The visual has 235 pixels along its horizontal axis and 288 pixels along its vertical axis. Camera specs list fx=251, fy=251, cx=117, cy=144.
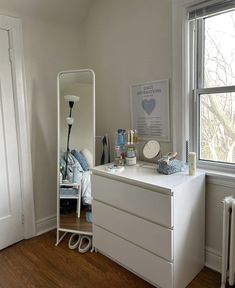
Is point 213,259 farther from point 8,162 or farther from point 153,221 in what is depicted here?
point 8,162

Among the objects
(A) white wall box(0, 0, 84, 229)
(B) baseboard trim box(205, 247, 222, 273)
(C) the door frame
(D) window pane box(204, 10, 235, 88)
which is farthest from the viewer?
(A) white wall box(0, 0, 84, 229)

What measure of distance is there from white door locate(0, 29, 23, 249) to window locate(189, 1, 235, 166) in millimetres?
1573

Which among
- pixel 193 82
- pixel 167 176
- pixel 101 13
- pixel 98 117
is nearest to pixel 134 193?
pixel 167 176

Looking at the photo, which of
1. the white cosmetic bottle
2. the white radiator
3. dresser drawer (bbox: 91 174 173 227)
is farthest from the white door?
the white radiator

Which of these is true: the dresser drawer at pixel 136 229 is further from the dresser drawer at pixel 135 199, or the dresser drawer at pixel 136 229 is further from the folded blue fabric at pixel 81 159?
the folded blue fabric at pixel 81 159

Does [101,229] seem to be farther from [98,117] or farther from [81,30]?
[81,30]

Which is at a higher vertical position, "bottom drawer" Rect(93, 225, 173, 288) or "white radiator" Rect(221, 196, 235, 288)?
"white radiator" Rect(221, 196, 235, 288)

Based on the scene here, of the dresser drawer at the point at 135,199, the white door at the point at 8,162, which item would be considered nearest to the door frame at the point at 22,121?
the white door at the point at 8,162

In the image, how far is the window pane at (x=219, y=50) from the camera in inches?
70.0

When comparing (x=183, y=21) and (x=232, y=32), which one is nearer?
(x=232, y=32)

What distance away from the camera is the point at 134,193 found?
5.85ft

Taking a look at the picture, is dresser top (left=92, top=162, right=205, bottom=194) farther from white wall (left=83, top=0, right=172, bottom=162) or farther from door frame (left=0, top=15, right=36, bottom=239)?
door frame (left=0, top=15, right=36, bottom=239)

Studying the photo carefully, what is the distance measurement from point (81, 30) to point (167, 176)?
1928mm

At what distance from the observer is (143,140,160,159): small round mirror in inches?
85.5
